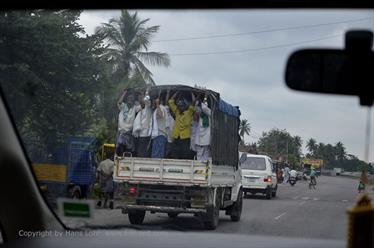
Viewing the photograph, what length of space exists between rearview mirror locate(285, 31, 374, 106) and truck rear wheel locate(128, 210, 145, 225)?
10.2 ft

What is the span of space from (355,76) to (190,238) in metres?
2.58

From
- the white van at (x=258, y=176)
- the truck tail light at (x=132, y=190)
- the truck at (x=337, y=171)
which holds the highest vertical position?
the truck at (x=337, y=171)

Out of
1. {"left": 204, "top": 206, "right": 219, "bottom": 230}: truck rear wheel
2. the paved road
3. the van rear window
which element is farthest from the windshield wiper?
the van rear window

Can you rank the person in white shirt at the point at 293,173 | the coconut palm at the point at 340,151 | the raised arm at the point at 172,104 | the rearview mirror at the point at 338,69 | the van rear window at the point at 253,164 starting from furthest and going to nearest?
the van rear window at the point at 253,164
the person in white shirt at the point at 293,173
the raised arm at the point at 172,104
the coconut palm at the point at 340,151
the rearview mirror at the point at 338,69

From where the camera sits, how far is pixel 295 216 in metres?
7.03

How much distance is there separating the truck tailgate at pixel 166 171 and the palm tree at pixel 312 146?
3.50 meters

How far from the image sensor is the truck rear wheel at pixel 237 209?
26.5 feet

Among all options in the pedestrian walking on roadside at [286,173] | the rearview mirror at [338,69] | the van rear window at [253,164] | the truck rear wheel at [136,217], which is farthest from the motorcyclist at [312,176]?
the rearview mirror at [338,69]

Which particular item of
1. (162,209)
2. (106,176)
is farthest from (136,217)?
(162,209)

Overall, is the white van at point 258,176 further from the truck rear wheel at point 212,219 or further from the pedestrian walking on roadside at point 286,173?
the truck rear wheel at point 212,219

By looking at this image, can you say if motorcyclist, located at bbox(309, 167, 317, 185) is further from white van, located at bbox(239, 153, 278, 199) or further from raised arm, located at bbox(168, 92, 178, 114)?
white van, located at bbox(239, 153, 278, 199)

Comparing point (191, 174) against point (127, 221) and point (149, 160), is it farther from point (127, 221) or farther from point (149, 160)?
point (127, 221)

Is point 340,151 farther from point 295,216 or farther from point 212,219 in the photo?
point 212,219

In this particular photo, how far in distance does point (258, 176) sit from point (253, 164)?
18.1 inches
